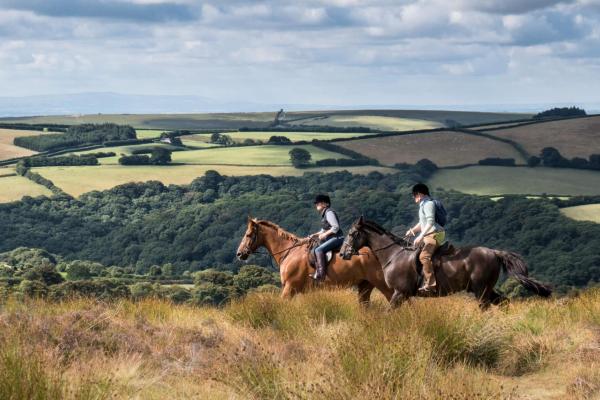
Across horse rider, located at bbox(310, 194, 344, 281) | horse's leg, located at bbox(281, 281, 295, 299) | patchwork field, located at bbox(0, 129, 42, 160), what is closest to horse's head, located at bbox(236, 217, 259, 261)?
horse's leg, located at bbox(281, 281, 295, 299)

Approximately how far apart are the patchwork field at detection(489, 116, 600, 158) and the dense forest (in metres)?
22.6

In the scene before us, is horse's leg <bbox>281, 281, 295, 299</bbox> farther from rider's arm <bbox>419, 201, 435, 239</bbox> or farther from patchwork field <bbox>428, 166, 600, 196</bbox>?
patchwork field <bbox>428, 166, 600, 196</bbox>

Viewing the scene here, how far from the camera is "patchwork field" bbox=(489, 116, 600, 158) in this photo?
15675 cm

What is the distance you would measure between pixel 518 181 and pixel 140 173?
63663mm

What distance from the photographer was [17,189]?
155875 millimetres

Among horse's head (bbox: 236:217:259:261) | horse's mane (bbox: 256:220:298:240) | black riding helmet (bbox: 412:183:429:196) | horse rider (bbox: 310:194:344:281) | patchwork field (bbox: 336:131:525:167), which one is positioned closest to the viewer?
black riding helmet (bbox: 412:183:429:196)

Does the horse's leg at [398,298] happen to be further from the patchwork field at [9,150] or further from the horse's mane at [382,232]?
the patchwork field at [9,150]

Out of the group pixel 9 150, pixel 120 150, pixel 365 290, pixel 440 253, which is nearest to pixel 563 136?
pixel 120 150

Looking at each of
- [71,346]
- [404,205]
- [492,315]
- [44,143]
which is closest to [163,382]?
[71,346]

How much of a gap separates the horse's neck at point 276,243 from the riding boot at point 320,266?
1.35 metres

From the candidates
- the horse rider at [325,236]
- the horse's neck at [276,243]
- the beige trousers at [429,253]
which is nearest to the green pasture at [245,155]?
the horse's neck at [276,243]

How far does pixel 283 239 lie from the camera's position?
20219 millimetres

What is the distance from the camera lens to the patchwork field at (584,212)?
114444 millimetres

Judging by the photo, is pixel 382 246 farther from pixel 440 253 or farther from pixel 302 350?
pixel 302 350
